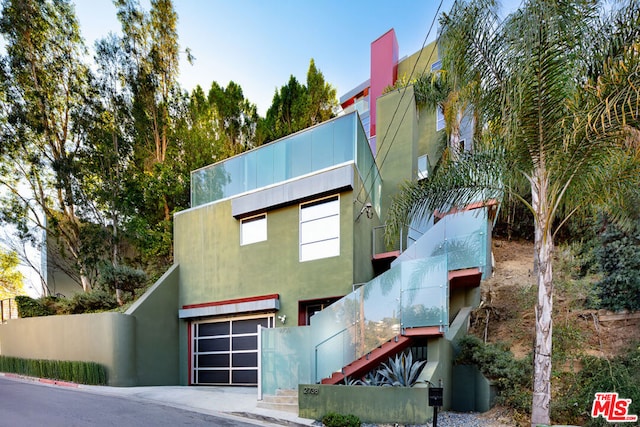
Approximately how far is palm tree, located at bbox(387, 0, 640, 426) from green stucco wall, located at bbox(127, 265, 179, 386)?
39.5 ft

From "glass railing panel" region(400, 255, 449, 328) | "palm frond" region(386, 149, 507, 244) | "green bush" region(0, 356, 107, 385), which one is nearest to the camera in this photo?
"palm frond" region(386, 149, 507, 244)

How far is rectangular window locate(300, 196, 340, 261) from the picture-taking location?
12.6 m

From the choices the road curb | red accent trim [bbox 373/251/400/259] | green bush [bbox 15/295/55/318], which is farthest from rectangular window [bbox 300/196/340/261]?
green bush [bbox 15/295/55/318]

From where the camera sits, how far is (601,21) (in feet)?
22.7

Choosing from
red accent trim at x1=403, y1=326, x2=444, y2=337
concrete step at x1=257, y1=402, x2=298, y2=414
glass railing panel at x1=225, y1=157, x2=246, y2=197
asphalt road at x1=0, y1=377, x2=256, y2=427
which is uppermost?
glass railing panel at x1=225, y1=157, x2=246, y2=197

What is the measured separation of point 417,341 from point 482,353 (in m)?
1.58

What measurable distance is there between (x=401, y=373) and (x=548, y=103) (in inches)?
247

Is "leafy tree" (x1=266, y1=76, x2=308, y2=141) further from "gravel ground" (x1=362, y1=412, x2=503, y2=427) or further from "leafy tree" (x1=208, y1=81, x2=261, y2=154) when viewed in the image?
"gravel ground" (x1=362, y1=412, x2=503, y2=427)

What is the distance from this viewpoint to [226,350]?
47.6 ft

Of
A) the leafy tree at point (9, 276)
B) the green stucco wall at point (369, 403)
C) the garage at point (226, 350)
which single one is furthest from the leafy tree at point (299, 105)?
the green stucco wall at point (369, 403)

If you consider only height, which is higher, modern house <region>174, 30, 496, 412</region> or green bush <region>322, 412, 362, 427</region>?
modern house <region>174, 30, 496, 412</region>

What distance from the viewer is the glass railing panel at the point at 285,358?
390 inches

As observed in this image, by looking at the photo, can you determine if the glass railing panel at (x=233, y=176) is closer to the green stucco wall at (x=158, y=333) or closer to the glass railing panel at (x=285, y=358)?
the green stucco wall at (x=158, y=333)

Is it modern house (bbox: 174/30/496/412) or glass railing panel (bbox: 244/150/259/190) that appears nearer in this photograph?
modern house (bbox: 174/30/496/412)
